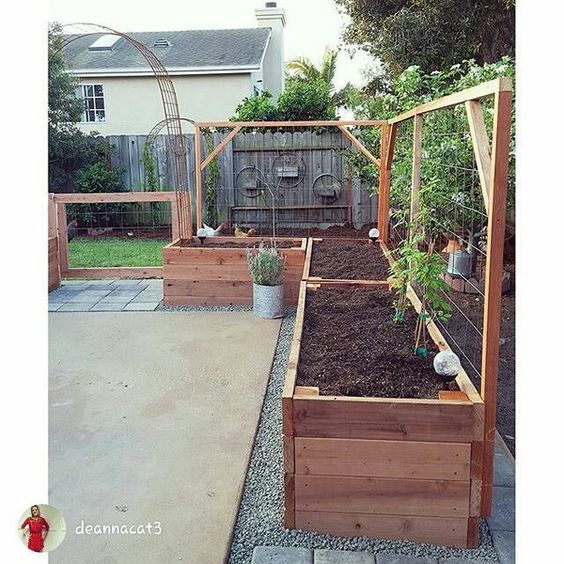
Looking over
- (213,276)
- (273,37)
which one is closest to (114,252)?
(213,276)

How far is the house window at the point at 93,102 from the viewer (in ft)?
36.1

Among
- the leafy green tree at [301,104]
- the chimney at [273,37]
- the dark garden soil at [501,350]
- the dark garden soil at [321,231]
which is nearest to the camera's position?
the dark garden soil at [501,350]

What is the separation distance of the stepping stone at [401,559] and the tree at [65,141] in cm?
792

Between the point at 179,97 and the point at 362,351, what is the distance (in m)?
9.82

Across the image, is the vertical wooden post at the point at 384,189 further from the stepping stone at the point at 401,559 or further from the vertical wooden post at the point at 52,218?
the stepping stone at the point at 401,559

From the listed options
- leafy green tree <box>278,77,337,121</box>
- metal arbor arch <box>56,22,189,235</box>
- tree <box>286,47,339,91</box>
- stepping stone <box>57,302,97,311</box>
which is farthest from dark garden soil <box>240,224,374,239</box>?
tree <box>286,47,339,91</box>

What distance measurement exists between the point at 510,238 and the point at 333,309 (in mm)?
3039

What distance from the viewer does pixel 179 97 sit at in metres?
11.0

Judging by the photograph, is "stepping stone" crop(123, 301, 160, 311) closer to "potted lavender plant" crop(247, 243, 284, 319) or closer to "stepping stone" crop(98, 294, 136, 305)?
"stepping stone" crop(98, 294, 136, 305)

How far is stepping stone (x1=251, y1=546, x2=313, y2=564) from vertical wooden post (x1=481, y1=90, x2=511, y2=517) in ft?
2.03

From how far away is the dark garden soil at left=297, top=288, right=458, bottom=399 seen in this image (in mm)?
1958

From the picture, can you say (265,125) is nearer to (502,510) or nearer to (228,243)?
(228,243)

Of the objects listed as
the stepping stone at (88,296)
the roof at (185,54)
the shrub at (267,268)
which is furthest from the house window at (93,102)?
the shrub at (267,268)
